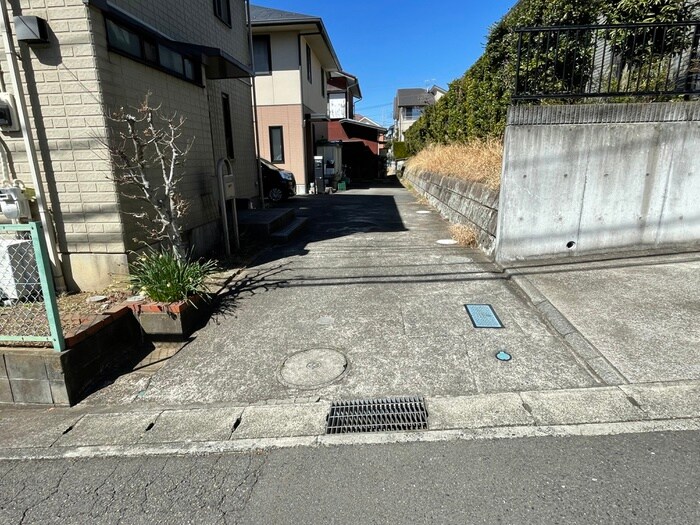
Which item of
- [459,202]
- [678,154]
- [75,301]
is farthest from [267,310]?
[678,154]

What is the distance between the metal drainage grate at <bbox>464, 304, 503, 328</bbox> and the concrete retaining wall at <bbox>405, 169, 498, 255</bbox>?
1.72m

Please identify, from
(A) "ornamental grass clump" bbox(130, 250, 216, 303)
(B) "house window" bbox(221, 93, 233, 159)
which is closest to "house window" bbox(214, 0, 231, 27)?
(B) "house window" bbox(221, 93, 233, 159)

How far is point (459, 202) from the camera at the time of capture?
825 centimetres

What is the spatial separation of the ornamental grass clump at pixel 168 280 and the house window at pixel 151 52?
97.8 inches

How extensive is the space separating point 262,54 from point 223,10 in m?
6.48

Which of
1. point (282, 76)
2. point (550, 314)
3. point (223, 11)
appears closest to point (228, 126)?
point (223, 11)

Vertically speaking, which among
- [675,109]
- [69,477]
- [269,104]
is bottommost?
[69,477]

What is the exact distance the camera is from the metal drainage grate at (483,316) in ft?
13.3

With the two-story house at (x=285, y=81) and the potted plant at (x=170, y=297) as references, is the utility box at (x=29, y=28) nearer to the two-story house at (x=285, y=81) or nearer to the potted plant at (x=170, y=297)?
the potted plant at (x=170, y=297)

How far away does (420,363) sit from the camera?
3.50 m

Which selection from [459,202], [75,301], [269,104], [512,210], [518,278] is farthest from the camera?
[269,104]

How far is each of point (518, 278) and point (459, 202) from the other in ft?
Answer: 11.4

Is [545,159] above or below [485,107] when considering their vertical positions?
below

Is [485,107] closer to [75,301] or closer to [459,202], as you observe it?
[459,202]
